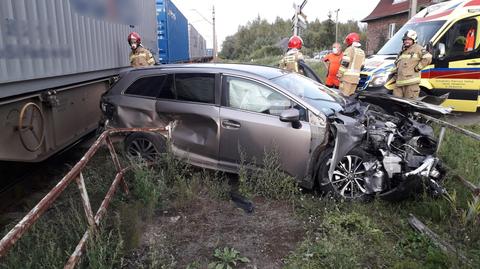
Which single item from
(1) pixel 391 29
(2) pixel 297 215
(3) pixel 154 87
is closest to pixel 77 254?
(2) pixel 297 215

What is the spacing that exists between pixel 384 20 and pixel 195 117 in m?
33.4

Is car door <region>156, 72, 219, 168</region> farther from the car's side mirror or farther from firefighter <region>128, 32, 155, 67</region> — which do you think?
firefighter <region>128, 32, 155, 67</region>

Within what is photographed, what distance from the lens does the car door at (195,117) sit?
4590 mm

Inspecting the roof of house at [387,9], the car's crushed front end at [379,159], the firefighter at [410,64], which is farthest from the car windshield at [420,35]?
the roof of house at [387,9]

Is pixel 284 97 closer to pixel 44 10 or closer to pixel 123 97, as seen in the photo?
pixel 123 97

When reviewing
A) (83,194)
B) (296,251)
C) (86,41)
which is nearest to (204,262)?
(296,251)

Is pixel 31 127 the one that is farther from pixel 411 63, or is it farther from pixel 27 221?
pixel 411 63

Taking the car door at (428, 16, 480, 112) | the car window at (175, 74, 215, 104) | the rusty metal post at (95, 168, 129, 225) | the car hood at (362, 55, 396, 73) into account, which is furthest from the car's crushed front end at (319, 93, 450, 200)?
the car door at (428, 16, 480, 112)

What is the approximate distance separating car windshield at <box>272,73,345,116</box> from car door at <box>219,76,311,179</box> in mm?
276

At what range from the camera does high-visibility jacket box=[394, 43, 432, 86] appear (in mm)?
7262

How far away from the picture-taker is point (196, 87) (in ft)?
15.6

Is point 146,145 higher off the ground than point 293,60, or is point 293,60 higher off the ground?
point 293,60

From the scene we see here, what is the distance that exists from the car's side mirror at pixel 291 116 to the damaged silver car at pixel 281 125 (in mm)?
11

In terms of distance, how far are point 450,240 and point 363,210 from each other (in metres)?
0.83
